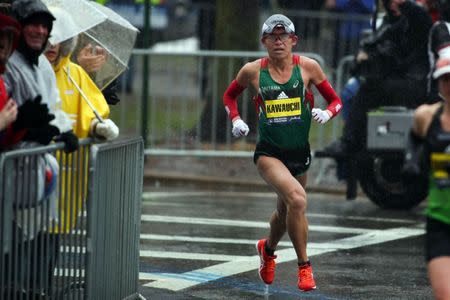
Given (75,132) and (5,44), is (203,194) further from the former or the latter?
(5,44)

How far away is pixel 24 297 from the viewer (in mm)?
6945

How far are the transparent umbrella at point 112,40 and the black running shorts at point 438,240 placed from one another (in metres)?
3.04

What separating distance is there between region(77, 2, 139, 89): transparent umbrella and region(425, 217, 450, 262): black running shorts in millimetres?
3044

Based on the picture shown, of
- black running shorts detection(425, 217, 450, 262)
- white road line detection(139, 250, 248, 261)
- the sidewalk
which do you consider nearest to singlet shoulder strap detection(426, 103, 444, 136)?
black running shorts detection(425, 217, 450, 262)

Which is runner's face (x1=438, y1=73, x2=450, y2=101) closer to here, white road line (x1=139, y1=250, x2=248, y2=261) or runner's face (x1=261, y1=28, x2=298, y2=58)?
runner's face (x1=261, y1=28, x2=298, y2=58)

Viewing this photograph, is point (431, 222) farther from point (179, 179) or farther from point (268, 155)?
point (179, 179)

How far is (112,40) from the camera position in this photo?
30.5ft

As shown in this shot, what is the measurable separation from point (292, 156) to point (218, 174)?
27.0 feet

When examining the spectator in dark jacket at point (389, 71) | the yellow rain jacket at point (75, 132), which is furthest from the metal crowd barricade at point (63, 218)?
the spectator in dark jacket at point (389, 71)

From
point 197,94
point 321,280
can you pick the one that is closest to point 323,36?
point 197,94

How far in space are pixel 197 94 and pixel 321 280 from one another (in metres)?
9.44

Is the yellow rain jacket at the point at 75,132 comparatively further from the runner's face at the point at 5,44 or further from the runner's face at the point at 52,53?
the runner's face at the point at 5,44

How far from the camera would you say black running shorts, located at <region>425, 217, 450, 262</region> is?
6922mm

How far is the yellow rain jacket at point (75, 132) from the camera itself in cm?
726
